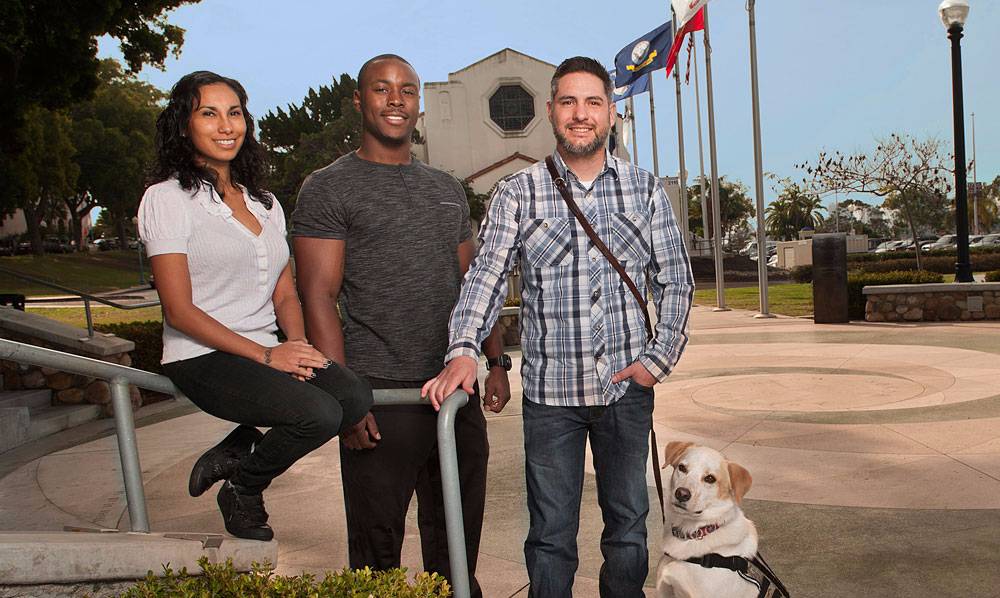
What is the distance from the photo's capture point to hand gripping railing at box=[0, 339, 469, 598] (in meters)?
2.31

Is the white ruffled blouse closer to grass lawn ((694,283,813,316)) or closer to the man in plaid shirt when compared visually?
the man in plaid shirt

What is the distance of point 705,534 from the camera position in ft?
9.59

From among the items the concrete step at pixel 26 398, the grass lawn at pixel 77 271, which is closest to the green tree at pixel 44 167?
the grass lawn at pixel 77 271

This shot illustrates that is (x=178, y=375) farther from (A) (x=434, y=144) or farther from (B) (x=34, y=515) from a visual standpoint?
(A) (x=434, y=144)

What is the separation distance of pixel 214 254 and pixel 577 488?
4.31ft

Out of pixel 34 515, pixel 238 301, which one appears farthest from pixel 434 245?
pixel 34 515

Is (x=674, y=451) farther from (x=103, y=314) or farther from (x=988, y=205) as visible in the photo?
(x=988, y=205)

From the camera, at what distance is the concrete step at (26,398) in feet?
28.5

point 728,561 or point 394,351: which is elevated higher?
point 394,351

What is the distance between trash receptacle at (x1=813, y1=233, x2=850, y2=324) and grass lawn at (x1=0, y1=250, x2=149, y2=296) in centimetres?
2884

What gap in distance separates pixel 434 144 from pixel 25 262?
87.2 ft

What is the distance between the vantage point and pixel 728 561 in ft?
9.39

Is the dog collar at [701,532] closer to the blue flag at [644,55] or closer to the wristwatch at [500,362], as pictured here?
the wristwatch at [500,362]

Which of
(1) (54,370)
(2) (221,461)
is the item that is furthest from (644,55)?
A: (2) (221,461)
